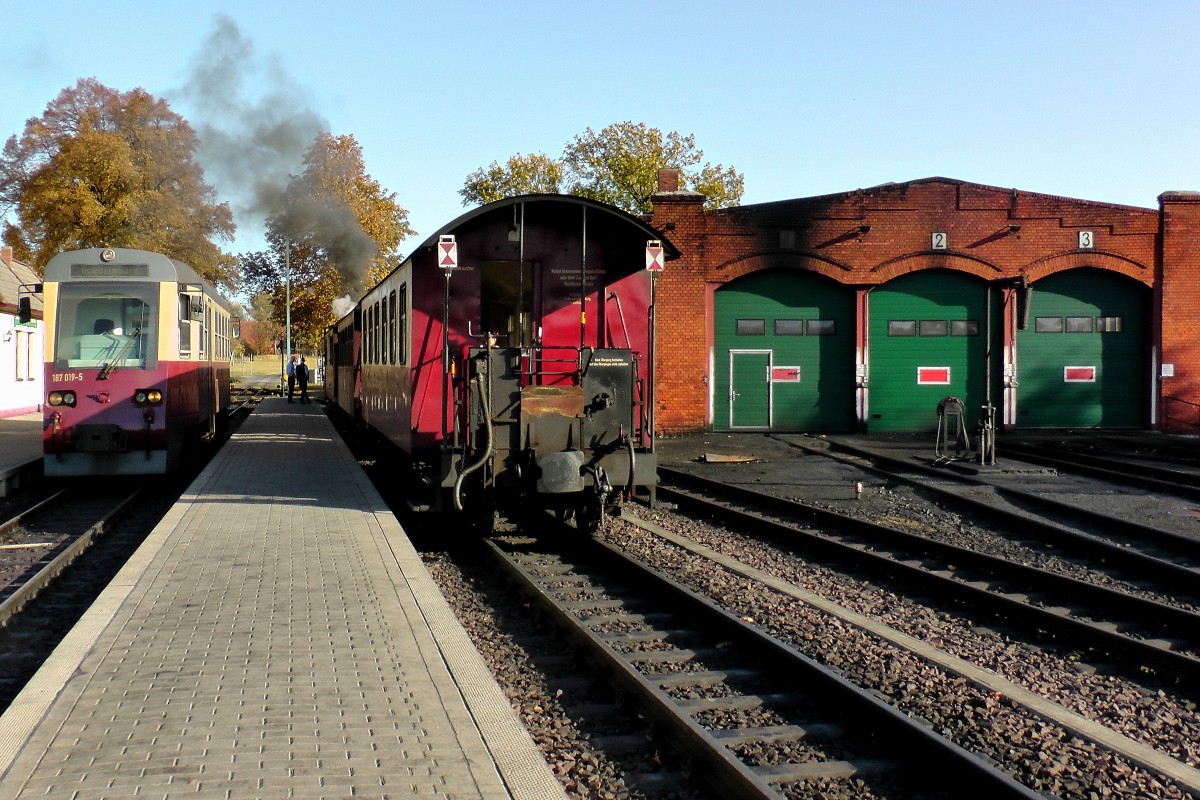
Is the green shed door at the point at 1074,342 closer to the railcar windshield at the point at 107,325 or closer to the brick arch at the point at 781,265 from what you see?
the brick arch at the point at 781,265

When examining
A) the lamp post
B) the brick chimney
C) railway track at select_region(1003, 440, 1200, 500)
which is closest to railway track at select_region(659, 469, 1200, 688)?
railway track at select_region(1003, 440, 1200, 500)

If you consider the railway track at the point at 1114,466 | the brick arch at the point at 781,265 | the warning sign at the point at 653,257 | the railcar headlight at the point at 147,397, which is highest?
the brick arch at the point at 781,265

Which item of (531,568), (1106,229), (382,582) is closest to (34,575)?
(382,582)

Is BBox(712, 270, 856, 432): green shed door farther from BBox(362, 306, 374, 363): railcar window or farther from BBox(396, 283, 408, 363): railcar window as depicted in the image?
BBox(396, 283, 408, 363): railcar window

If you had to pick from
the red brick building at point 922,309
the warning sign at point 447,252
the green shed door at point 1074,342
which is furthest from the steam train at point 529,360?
the green shed door at point 1074,342

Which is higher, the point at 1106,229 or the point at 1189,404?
the point at 1106,229

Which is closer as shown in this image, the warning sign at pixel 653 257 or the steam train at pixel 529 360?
the steam train at pixel 529 360

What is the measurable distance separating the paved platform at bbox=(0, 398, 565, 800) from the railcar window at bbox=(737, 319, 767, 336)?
52.1 ft

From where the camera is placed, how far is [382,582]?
24.7ft

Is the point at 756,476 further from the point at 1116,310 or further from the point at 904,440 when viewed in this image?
the point at 1116,310

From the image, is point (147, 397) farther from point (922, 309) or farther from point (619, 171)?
point (619, 171)

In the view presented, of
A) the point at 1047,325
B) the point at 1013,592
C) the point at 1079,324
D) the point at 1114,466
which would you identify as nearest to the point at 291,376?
the point at 1047,325

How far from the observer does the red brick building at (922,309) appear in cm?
2334

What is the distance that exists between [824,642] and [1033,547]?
4.77m
